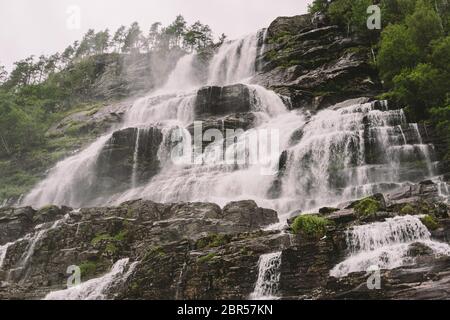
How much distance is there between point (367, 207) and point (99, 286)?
11032 mm

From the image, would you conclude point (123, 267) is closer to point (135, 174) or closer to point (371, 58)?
point (135, 174)

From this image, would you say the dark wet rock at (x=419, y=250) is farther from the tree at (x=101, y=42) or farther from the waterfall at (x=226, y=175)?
A: the tree at (x=101, y=42)

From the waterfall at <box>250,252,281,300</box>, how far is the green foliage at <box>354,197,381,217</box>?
→ 3832 mm

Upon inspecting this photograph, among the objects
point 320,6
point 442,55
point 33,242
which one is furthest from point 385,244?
point 320,6

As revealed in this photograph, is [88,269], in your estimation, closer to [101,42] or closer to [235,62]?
[235,62]

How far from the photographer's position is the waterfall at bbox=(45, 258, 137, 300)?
19.8 metres

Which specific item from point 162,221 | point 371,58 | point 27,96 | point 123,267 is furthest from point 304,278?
point 27,96

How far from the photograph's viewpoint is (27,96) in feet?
237

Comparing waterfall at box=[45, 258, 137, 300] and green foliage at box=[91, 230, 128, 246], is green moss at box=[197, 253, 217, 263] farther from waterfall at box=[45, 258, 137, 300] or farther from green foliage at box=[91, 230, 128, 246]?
green foliage at box=[91, 230, 128, 246]

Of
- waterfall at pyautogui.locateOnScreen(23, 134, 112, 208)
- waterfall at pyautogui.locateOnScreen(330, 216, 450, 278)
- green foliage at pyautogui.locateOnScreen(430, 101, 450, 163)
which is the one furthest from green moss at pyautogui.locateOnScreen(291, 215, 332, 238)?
waterfall at pyautogui.locateOnScreen(23, 134, 112, 208)

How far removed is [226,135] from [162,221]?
16708mm

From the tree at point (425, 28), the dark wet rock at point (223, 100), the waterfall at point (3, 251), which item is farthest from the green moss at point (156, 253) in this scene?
the tree at point (425, 28)

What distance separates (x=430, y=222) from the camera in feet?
54.3

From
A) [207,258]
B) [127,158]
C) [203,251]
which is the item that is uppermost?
[127,158]
